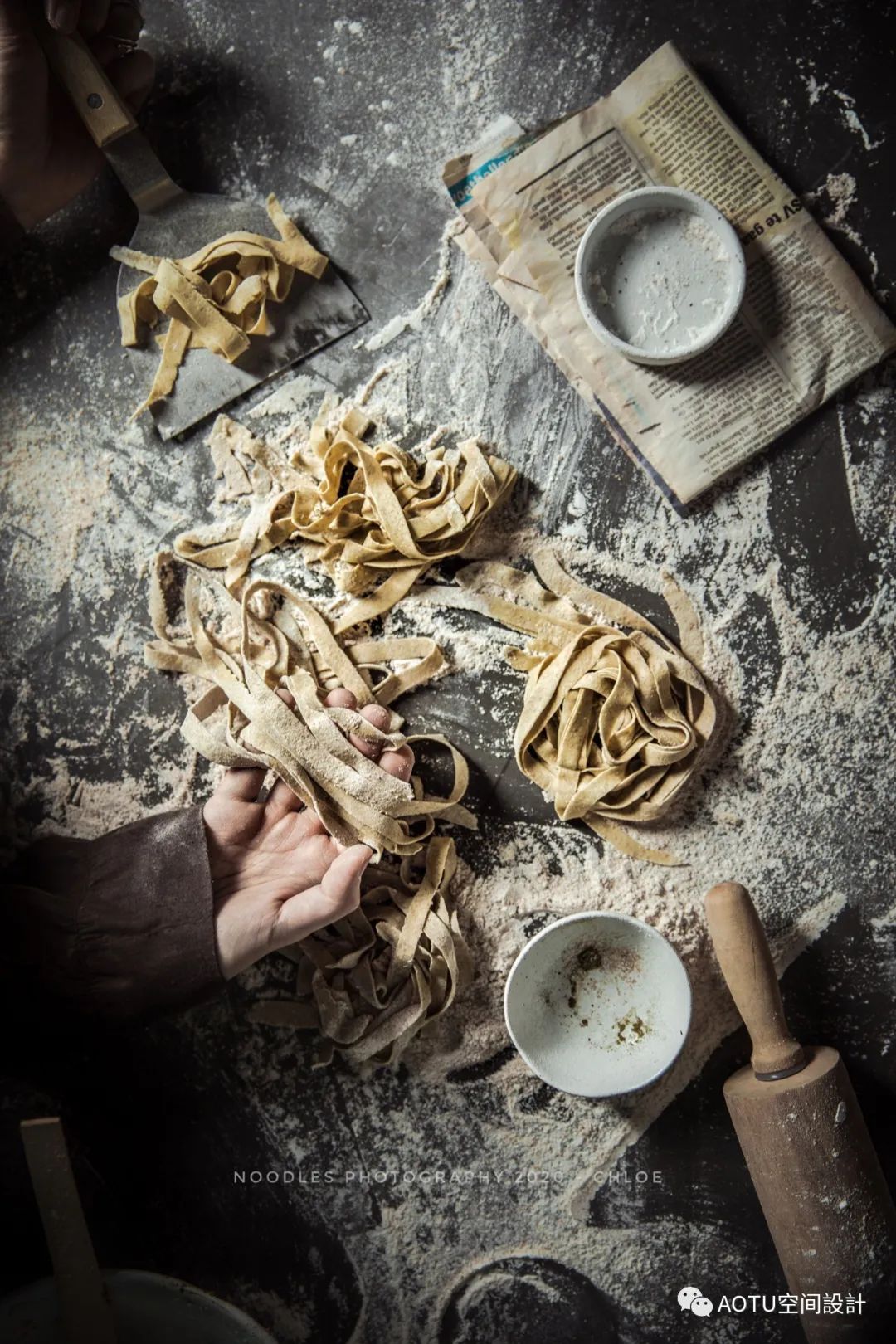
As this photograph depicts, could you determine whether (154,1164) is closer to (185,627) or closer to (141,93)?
(185,627)

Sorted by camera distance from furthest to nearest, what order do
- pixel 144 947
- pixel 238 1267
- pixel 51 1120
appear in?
pixel 238 1267 → pixel 144 947 → pixel 51 1120

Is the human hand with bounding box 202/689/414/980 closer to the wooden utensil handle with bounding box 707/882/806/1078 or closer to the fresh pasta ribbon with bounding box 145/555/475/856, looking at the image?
the fresh pasta ribbon with bounding box 145/555/475/856

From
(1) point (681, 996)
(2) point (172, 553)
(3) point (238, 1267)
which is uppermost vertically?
(2) point (172, 553)

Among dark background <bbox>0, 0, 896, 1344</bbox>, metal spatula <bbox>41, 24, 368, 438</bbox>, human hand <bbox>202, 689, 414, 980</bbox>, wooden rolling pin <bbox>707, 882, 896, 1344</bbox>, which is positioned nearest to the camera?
wooden rolling pin <bbox>707, 882, 896, 1344</bbox>

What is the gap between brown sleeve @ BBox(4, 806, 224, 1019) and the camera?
5.03 ft

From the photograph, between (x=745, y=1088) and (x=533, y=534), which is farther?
(x=533, y=534)

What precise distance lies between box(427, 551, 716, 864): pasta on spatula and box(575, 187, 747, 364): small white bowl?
1.35ft

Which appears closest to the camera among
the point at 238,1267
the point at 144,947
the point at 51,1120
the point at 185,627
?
the point at 51,1120

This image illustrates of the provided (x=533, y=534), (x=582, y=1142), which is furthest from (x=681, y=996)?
(x=533, y=534)

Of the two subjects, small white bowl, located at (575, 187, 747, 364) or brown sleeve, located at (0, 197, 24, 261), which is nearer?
small white bowl, located at (575, 187, 747, 364)

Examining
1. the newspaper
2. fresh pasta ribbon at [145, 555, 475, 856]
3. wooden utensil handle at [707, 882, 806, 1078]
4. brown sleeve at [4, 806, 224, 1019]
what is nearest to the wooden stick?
brown sleeve at [4, 806, 224, 1019]

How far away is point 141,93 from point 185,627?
3.18 feet

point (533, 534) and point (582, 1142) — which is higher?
point (533, 534)

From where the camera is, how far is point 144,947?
5.07 ft
